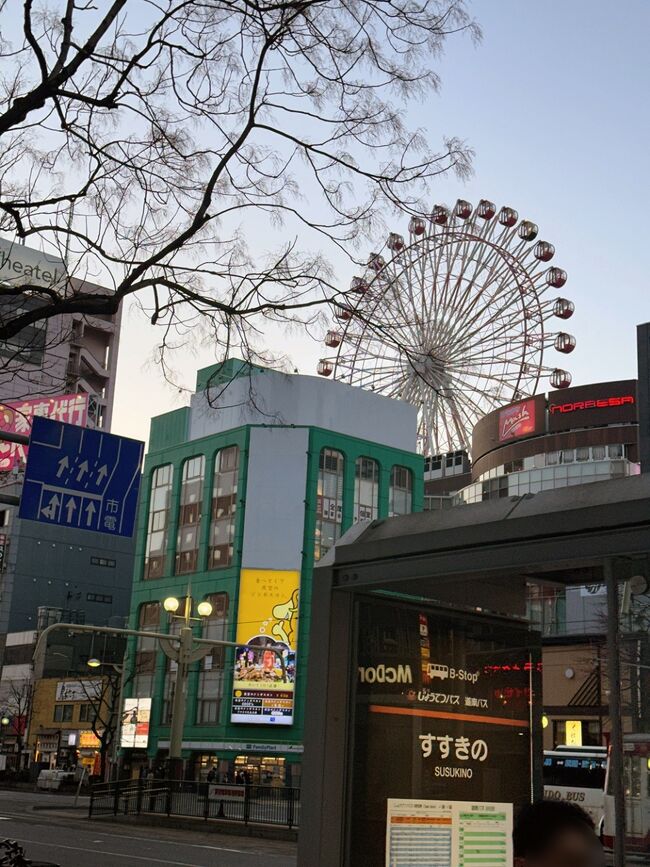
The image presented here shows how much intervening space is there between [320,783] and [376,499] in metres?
61.6

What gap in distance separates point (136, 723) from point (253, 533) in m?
14.5

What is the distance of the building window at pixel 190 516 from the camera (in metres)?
66.9

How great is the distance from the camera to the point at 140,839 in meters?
24.6

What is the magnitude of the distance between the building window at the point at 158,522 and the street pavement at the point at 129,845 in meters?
36.4

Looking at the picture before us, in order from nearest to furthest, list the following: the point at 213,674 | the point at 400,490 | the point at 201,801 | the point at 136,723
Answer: the point at 201,801 < the point at 213,674 < the point at 136,723 < the point at 400,490

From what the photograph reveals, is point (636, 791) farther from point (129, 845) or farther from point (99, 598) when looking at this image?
point (99, 598)

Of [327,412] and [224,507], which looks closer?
[224,507]

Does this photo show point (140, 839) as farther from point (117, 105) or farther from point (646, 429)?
point (646, 429)

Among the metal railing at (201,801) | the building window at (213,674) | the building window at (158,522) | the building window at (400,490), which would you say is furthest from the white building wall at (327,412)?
the metal railing at (201,801)

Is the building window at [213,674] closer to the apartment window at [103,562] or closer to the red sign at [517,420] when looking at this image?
the red sign at [517,420]

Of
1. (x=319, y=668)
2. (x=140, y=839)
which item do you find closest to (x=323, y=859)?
(x=319, y=668)

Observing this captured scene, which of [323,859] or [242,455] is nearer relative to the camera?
[323,859]

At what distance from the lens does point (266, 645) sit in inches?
2388

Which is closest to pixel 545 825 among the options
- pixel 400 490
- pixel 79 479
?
pixel 79 479
